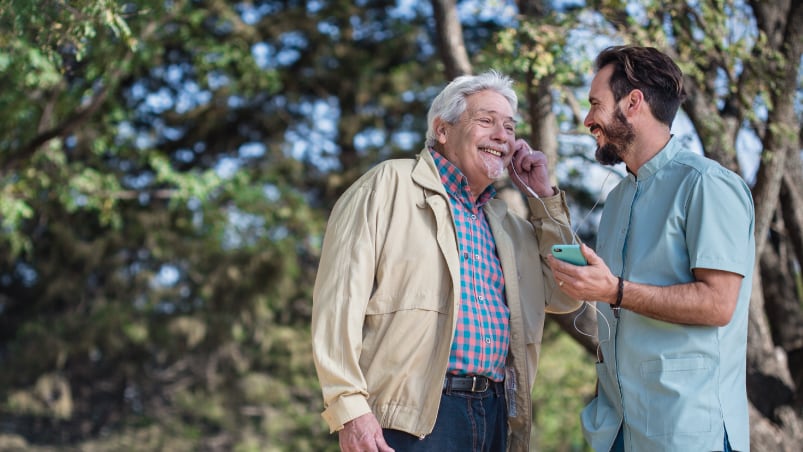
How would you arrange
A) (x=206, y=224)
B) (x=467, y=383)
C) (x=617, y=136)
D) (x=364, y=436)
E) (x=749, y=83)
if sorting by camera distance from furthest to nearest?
(x=206, y=224), (x=749, y=83), (x=467, y=383), (x=617, y=136), (x=364, y=436)

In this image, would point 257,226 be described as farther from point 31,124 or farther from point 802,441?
point 802,441

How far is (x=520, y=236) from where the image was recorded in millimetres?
3051

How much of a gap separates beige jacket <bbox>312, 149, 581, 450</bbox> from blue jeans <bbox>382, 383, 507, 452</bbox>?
0.05 metres

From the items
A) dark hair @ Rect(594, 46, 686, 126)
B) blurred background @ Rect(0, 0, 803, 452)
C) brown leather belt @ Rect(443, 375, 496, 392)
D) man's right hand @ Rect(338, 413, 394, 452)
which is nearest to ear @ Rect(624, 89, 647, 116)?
dark hair @ Rect(594, 46, 686, 126)

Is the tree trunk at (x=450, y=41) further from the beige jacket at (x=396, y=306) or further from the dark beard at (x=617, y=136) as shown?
the dark beard at (x=617, y=136)

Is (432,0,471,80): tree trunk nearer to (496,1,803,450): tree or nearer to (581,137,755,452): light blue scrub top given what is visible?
(496,1,803,450): tree

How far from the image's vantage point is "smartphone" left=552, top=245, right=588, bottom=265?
88.6 inches

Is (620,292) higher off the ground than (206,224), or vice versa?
(620,292)

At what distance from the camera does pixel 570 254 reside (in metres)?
2.26

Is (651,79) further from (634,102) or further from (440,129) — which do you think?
(440,129)

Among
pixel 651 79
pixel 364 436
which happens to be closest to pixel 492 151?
pixel 651 79

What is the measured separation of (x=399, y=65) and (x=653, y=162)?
10.4 meters

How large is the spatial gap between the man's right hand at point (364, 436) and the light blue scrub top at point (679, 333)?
1.99 feet

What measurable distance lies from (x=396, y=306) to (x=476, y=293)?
0.93 feet
